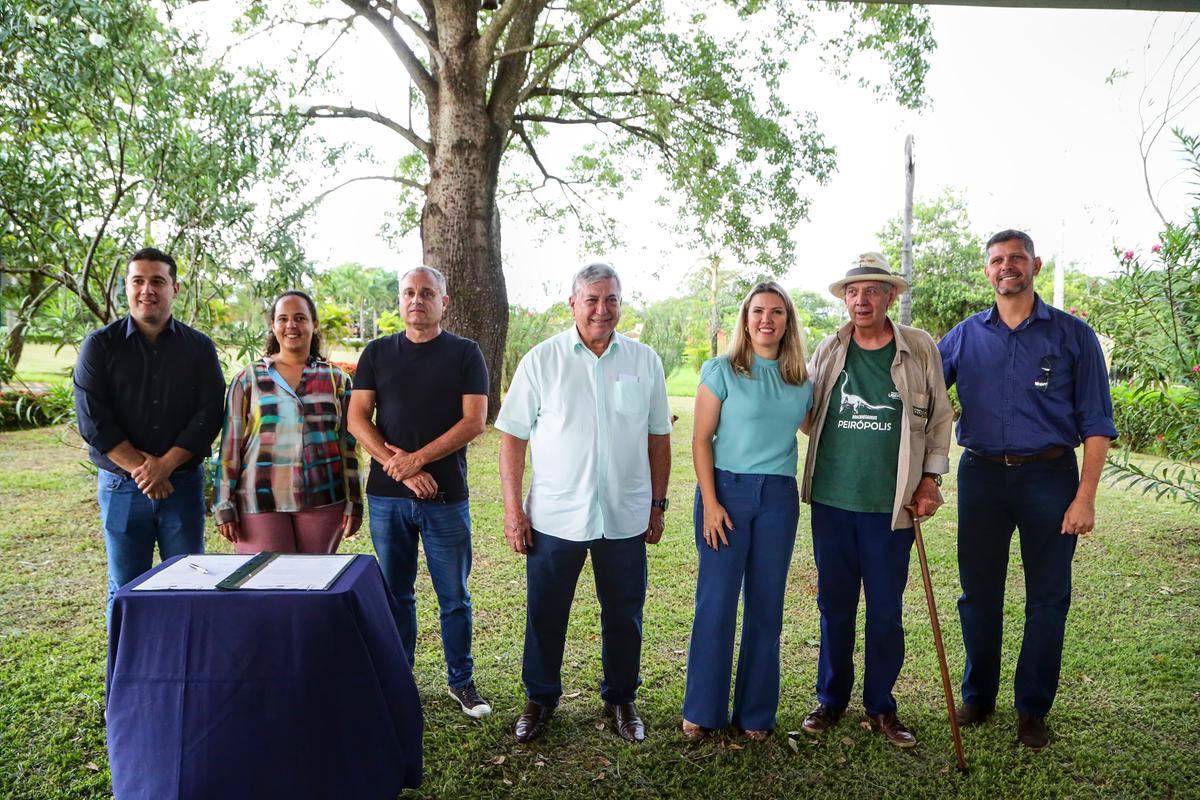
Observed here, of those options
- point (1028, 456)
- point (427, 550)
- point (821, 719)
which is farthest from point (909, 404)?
point (427, 550)

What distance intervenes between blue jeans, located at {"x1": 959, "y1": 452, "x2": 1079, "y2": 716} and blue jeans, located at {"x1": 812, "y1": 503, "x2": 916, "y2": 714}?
397 millimetres

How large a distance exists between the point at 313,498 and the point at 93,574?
11.1 feet

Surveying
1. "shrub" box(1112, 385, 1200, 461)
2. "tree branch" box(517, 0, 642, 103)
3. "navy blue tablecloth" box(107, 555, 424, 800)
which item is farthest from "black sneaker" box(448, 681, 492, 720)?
"tree branch" box(517, 0, 642, 103)

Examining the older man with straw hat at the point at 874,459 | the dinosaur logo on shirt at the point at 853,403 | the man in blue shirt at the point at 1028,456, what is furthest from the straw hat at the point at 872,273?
the man in blue shirt at the point at 1028,456

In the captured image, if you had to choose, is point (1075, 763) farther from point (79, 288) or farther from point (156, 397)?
point (79, 288)

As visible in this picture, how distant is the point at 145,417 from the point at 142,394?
99mm

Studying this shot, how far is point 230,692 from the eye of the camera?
2.29 m

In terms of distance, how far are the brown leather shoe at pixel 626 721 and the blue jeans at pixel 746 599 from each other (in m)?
0.20

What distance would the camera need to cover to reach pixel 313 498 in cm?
325

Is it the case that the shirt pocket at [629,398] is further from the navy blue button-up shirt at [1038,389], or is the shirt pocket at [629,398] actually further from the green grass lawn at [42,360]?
the green grass lawn at [42,360]

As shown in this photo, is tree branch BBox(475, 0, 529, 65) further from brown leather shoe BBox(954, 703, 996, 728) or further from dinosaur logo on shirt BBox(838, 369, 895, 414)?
brown leather shoe BBox(954, 703, 996, 728)

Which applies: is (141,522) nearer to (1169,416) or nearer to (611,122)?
(1169,416)

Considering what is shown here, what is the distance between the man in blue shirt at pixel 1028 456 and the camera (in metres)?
3.25

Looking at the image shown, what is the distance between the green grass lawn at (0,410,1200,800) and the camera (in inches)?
119
